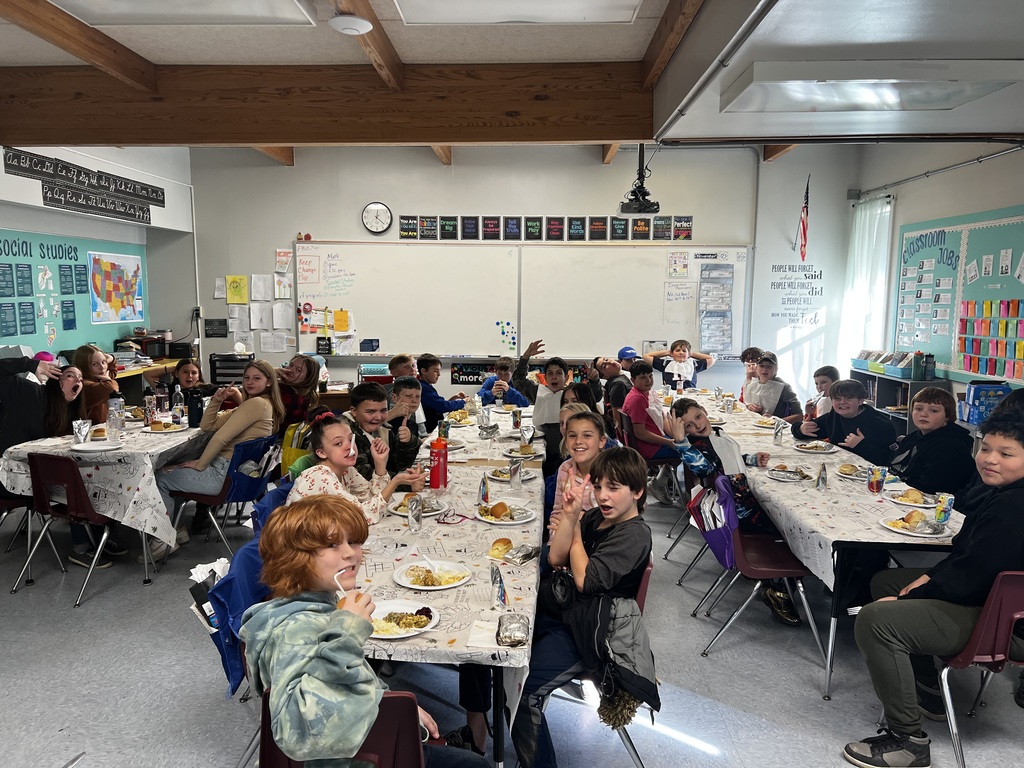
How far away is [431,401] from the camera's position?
5625mm

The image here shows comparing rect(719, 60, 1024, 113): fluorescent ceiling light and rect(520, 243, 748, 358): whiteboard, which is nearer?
rect(719, 60, 1024, 113): fluorescent ceiling light

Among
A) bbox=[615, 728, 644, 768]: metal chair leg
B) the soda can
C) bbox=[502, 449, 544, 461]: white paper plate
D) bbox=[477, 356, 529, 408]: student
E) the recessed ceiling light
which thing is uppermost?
the recessed ceiling light

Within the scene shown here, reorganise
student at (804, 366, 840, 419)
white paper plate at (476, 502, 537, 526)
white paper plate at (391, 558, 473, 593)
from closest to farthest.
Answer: white paper plate at (391, 558, 473, 593), white paper plate at (476, 502, 537, 526), student at (804, 366, 840, 419)

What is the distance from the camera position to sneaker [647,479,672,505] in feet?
19.2

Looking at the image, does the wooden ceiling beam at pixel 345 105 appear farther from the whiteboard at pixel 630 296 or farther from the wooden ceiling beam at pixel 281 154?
the whiteboard at pixel 630 296

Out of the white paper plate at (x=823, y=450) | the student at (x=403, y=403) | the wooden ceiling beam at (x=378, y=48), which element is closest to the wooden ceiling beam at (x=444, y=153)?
the wooden ceiling beam at (x=378, y=48)

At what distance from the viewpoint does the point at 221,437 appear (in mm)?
4406

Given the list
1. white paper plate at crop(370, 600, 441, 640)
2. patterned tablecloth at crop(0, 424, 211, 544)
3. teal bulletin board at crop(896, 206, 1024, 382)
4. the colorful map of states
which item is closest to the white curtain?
teal bulletin board at crop(896, 206, 1024, 382)

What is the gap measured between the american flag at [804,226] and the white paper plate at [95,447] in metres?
6.86

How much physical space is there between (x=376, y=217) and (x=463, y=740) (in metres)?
6.36

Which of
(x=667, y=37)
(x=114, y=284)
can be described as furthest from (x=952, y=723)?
(x=114, y=284)

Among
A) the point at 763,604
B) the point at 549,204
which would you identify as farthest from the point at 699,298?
the point at 763,604

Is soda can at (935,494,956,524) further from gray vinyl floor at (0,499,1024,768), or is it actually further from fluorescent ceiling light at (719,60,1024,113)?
fluorescent ceiling light at (719,60,1024,113)

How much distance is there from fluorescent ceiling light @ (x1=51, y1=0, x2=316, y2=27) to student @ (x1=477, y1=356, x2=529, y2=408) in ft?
10.4
